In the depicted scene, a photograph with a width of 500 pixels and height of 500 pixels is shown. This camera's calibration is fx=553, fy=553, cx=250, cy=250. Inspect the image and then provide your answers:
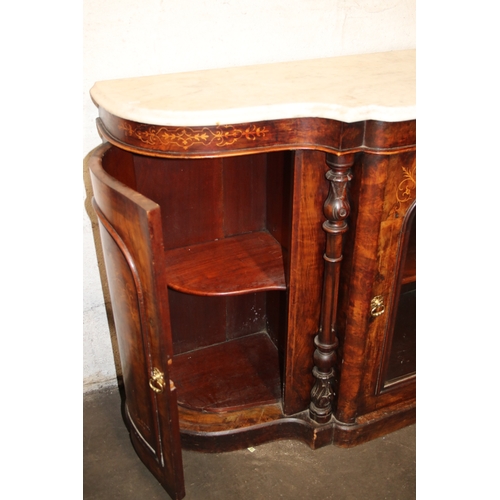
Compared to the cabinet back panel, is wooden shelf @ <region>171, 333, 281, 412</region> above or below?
below

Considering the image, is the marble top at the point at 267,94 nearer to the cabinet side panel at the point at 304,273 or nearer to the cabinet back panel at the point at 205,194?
the cabinet side panel at the point at 304,273

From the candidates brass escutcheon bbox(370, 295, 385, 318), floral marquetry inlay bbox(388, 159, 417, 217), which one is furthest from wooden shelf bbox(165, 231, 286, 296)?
floral marquetry inlay bbox(388, 159, 417, 217)

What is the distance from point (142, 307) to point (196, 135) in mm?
404

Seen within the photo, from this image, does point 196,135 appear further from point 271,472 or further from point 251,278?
point 271,472

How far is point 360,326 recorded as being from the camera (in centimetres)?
155

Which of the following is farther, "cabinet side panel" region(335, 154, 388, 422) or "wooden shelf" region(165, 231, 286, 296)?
"wooden shelf" region(165, 231, 286, 296)

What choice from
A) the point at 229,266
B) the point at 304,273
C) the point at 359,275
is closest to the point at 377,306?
the point at 359,275

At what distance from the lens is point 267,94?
52.0 inches

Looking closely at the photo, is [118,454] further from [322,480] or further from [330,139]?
[330,139]

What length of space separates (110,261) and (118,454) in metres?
0.73

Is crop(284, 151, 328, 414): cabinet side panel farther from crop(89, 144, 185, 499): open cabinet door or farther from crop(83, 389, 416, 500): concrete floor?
crop(89, 144, 185, 499): open cabinet door

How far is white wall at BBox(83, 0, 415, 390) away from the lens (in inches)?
58.3

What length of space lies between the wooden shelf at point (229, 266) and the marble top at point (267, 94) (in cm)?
52

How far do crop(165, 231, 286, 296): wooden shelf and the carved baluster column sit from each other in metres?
0.15
